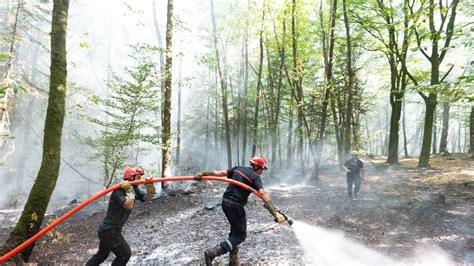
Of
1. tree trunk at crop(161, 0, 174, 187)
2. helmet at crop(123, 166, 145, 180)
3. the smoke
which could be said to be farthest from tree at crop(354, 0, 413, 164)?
helmet at crop(123, 166, 145, 180)

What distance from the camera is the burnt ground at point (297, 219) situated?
22.8 feet

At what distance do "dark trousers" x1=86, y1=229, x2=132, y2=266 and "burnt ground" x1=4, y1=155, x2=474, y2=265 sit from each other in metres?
1.42

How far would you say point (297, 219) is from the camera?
10312mm

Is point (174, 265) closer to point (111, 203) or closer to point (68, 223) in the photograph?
point (111, 203)

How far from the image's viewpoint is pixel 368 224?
372 inches

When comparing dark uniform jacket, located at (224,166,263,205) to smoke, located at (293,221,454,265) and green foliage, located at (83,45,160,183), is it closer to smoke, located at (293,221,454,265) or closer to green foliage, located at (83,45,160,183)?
smoke, located at (293,221,454,265)

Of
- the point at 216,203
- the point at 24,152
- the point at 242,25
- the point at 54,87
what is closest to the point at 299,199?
the point at 216,203

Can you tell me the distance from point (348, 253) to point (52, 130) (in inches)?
309

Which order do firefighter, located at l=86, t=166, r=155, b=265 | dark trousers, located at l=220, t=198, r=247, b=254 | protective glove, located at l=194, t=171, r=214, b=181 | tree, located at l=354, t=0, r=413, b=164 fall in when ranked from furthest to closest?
tree, located at l=354, t=0, r=413, b=164, protective glove, located at l=194, t=171, r=214, b=181, dark trousers, located at l=220, t=198, r=247, b=254, firefighter, located at l=86, t=166, r=155, b=265

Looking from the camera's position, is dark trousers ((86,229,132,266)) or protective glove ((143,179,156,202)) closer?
dark trousers ((86,229,132,266))

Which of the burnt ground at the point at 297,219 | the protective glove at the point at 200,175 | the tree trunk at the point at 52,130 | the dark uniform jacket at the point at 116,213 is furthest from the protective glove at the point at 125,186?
the tree trunk at the point at 52,130

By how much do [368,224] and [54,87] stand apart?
1008 cm

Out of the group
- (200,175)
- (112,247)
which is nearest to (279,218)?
(200,175)

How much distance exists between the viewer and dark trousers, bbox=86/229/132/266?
5102 millimetres
